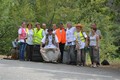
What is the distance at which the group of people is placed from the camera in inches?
675

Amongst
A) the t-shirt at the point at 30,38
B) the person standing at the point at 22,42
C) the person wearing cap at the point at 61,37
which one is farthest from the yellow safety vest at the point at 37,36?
the person wearing cap at the point at 61,37

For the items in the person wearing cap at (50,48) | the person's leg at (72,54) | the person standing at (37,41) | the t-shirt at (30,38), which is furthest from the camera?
the t-shirt at (30,38)

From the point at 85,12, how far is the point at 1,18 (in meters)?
7.30

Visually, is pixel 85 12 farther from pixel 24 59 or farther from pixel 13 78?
pixel 13 78

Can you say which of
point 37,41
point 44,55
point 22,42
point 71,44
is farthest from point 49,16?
point 71,44

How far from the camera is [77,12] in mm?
34219

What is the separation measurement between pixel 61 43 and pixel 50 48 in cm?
63

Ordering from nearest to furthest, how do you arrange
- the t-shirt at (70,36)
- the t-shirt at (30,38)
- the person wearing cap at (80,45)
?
the person wearing cap at (80,45) → the t-shirt at (70,36) → the t-shirt at (30,38)

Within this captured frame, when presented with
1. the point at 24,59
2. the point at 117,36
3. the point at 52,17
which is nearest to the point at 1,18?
the point at 52,17

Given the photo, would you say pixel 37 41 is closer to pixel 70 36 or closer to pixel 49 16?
pixel 70 36

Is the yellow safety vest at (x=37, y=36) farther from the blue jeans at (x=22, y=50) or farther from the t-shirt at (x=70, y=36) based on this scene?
the t-shirt at (x=70, y=36)

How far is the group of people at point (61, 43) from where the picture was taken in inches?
675

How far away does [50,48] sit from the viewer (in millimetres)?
18031

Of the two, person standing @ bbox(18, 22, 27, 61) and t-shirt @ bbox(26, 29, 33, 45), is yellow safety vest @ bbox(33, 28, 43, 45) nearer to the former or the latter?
t-shirt @ bbox(26, 29, 33, 45)
